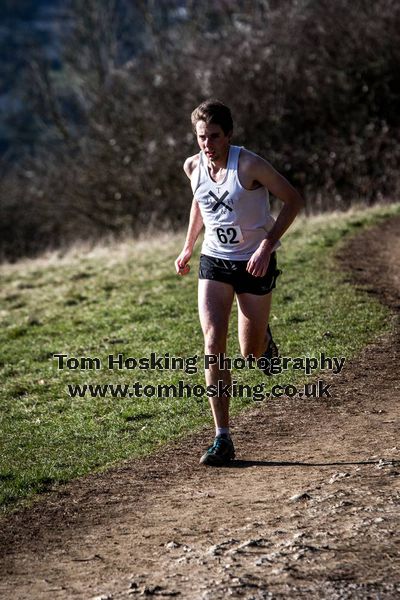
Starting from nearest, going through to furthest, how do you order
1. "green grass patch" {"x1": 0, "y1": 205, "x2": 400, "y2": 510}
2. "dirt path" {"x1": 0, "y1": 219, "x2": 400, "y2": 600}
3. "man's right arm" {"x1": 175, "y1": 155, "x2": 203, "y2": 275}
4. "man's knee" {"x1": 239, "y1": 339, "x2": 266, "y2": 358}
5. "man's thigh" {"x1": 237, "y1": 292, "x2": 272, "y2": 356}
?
"dirt path" {"x1": 0, "y1": 219, "x2": 400, "y2": 600}
"man's thigh" {"x1": 237, "y1": 292, "x2": 272, "y2": 356}
"man's right arm" {"x1": 175, "y1": 155, "x2": 203, "y2": 275}
"man's knee" {"x1": 239, "y1": 339, "x2": 266, "y2": 358}
"green grass patch" {"x1": 0, "y1": 205, "x2": 400, "y2": 510}

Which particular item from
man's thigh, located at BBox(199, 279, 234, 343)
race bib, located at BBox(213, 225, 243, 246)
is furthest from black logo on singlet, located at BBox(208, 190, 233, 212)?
man's thigh, located at BBox(199, 279, 234, 343)

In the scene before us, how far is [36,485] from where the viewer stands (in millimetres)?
6477

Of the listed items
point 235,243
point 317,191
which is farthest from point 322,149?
point 235,243

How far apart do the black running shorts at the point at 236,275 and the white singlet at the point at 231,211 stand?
0.04 m

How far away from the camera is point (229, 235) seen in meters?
6.46

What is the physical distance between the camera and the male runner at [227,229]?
6238 mm

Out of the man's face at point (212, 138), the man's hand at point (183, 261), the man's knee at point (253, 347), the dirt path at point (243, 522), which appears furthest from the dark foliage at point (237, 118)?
the man's face at point (212, 138)

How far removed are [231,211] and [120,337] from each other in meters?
4.86

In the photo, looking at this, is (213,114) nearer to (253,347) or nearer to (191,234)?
(191,234)

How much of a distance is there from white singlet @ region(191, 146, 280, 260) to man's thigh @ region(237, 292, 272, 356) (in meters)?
0.36

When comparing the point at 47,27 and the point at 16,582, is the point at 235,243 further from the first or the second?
the point at 47,27

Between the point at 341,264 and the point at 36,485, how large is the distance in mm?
7884

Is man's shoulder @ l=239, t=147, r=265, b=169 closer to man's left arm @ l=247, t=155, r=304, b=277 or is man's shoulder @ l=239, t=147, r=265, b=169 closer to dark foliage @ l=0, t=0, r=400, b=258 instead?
man's left arm @ l=247, t=155, r=304, b=277

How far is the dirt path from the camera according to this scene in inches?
175
